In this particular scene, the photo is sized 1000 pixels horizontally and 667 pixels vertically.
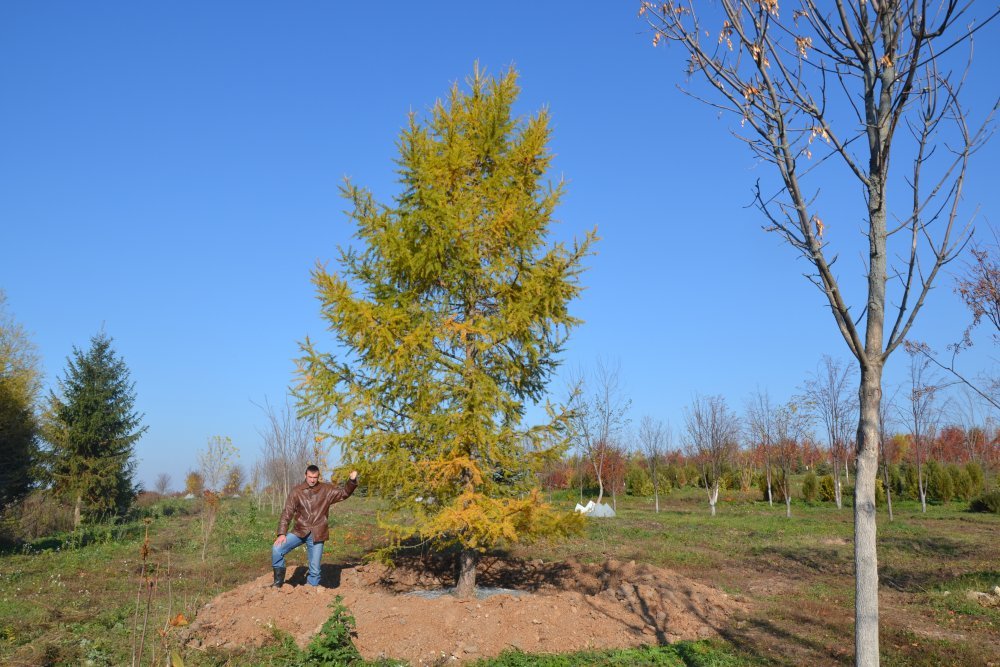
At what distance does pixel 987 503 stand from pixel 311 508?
26.2 meters

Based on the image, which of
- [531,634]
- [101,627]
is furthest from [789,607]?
[101,627]

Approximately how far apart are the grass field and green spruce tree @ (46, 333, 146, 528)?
2.06 metres

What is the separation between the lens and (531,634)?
23.9 ft

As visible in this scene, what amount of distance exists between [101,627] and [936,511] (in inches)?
1095

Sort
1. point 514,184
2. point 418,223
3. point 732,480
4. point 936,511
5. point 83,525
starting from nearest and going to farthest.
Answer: point 418,223
point 514,184
point 83,525
point 936,511
point 732,480

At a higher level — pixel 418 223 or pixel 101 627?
pixel 418 223

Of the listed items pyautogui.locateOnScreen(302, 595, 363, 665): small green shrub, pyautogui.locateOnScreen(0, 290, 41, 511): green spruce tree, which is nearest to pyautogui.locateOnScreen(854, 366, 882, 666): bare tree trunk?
pyautogui.locateOnScreen(302, 595, 363, 665): small green shrub

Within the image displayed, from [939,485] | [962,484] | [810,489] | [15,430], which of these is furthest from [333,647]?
[962,484]

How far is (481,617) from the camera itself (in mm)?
7586

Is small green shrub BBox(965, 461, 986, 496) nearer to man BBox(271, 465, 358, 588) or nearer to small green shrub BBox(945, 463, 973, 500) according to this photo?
small green shrub BBox(945, 463, 973, 500)

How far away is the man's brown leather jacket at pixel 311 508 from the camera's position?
8.88m

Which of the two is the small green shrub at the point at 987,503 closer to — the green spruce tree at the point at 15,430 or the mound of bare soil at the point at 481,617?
the mound of bare soil at the point at 481,617

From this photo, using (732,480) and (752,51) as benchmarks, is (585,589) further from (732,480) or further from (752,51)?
(732,480)

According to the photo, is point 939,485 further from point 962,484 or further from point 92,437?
point 92,437
